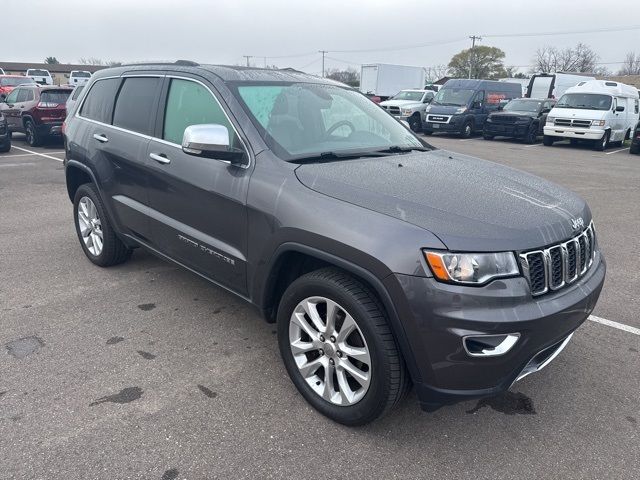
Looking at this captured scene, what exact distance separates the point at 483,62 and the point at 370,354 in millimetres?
88703

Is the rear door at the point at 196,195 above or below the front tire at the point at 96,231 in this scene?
above

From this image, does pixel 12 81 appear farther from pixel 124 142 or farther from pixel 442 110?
pixel 124 142

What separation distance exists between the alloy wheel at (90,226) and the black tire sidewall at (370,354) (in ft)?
8.42

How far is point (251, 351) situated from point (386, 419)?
42.3 inches

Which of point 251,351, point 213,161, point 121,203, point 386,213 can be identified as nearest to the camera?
point 386,213

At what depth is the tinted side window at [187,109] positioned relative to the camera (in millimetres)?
3357

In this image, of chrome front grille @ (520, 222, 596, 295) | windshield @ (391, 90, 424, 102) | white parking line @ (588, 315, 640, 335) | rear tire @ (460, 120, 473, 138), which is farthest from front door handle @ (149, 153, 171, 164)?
windshield @ (391, 90, 424, 102)

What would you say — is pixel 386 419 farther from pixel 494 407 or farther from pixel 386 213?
pixel 386 213

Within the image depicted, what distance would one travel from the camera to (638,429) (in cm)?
277

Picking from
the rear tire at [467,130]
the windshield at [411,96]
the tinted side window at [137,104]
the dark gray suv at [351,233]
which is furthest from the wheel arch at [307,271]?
the windshield at [411,96]

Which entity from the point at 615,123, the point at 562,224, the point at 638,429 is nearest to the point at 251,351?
the point at 562,224

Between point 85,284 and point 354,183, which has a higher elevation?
point 354,183

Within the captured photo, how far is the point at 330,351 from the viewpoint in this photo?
8.90 ft

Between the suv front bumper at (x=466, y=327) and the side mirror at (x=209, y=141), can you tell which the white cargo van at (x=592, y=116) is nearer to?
the suv front bumper at (x=466, y=327)
